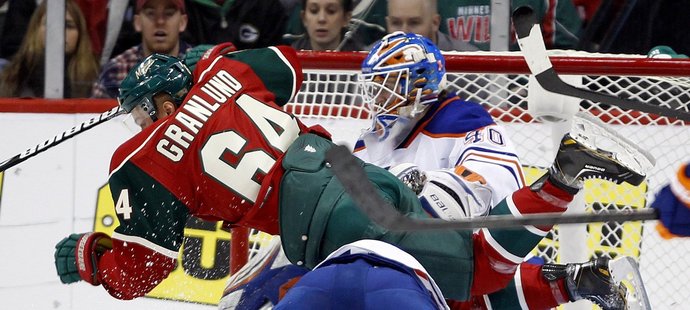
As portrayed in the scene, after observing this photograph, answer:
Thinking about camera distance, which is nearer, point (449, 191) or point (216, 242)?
Result: point (449, 191)

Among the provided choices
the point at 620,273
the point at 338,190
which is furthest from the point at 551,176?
the point at 620,273

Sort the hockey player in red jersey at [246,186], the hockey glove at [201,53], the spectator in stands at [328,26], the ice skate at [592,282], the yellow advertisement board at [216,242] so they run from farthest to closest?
the spectator in stands at [328,26], the yellow advertisement board at [216,242], the hockey glove at [201,53], the ice skate at [592,282], the hockey player in red jersey at [246,186]

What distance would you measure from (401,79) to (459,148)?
0.26 m

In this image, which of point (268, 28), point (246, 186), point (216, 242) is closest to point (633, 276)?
point (246, 186)

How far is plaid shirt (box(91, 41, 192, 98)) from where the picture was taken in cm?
484

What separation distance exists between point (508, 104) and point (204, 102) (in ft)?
4.04

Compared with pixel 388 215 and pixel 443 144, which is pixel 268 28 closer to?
pixel 443 144

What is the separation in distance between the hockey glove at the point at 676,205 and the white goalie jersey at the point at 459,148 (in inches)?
39.1

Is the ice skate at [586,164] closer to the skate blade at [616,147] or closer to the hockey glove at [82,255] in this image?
the skate blade at [616,147]

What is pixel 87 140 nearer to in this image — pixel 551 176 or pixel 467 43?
pixel 467 43

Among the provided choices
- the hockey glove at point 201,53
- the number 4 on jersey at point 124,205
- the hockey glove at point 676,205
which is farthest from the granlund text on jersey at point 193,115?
the hockey glove at point 676,205

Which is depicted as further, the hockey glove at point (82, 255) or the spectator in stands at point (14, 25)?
the spectator in stands at point (14, 25)

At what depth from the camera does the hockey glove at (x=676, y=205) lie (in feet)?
8.64

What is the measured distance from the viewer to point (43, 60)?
479cm
